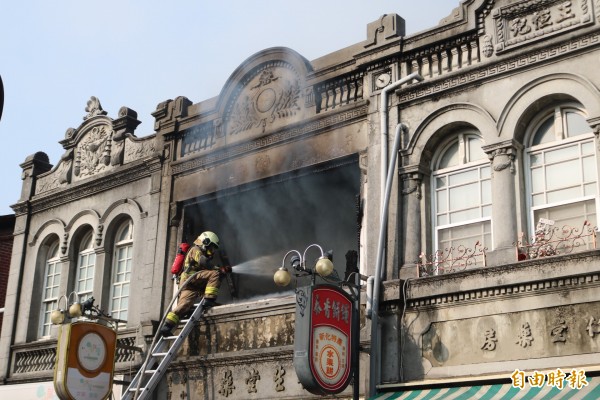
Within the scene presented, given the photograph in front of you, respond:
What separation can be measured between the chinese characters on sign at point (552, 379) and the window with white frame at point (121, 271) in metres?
9.73

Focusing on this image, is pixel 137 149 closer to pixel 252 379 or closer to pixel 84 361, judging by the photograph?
pixel 84 361

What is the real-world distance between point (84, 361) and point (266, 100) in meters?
6.36

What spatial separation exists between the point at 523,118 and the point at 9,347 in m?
13.5

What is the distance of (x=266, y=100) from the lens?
18344 millimetres

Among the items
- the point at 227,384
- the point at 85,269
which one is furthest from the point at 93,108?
the point at 227,384

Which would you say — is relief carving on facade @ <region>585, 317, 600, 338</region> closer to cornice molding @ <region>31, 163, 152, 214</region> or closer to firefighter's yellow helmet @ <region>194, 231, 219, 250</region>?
firefighter's yellow helmet @ <region>194, 231, 219, 250</region>

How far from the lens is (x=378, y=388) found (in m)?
14.5

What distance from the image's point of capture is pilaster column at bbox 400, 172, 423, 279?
15.1m

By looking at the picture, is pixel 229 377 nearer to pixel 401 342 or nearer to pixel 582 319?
pixel 401 342

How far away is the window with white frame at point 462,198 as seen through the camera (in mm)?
14844

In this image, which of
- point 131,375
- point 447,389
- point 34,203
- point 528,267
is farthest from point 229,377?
point 34,203

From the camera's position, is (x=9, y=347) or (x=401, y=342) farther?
(x=9, y=347)

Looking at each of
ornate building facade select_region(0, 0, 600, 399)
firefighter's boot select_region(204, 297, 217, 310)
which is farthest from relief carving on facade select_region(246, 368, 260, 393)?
firefighter's boot select_region(204, 297, 217, 310)

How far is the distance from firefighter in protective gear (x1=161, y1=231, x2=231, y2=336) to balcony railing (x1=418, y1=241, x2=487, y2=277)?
4341 mm
